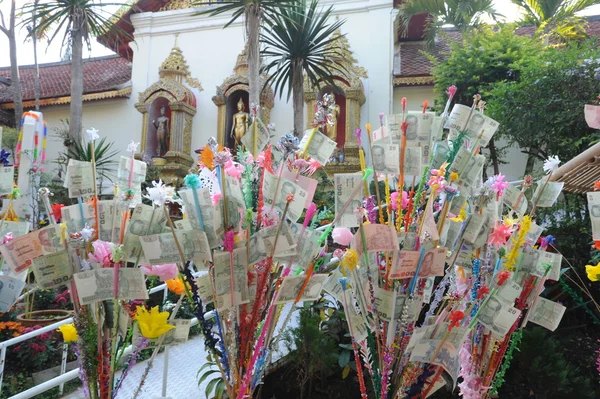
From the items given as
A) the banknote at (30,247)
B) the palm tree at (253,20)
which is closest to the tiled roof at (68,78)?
the palm tree at (253,20)

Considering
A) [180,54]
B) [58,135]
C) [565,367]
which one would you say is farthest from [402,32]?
[565,367]

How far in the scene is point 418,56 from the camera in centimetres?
895

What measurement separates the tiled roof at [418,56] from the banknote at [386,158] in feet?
21.4

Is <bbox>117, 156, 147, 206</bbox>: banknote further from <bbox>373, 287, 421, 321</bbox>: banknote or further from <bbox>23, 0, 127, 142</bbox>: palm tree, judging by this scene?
<bbox>23, 0, 127, 142</bbox>: palm tree

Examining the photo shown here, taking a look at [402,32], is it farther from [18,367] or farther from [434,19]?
[18,367]

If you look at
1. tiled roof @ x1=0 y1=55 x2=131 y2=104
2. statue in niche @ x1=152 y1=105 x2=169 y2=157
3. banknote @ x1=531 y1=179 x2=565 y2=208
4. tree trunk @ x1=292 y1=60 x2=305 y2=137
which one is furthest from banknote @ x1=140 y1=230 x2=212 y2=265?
tiled roof @ x1=0 y1=55 x2=131 y2=104

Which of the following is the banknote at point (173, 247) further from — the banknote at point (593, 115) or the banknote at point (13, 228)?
the banknote at point (593, 115)

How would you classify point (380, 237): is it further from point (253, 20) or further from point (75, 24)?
point (75, 24)

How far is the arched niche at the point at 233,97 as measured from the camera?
28.2 ft

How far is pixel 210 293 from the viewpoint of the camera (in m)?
1.69

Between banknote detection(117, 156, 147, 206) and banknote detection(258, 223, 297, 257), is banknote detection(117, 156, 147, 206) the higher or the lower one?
the higher one

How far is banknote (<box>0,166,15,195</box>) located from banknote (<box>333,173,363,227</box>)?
3.84 ft

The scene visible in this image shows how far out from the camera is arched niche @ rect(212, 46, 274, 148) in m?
8.59

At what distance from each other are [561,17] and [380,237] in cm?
761
